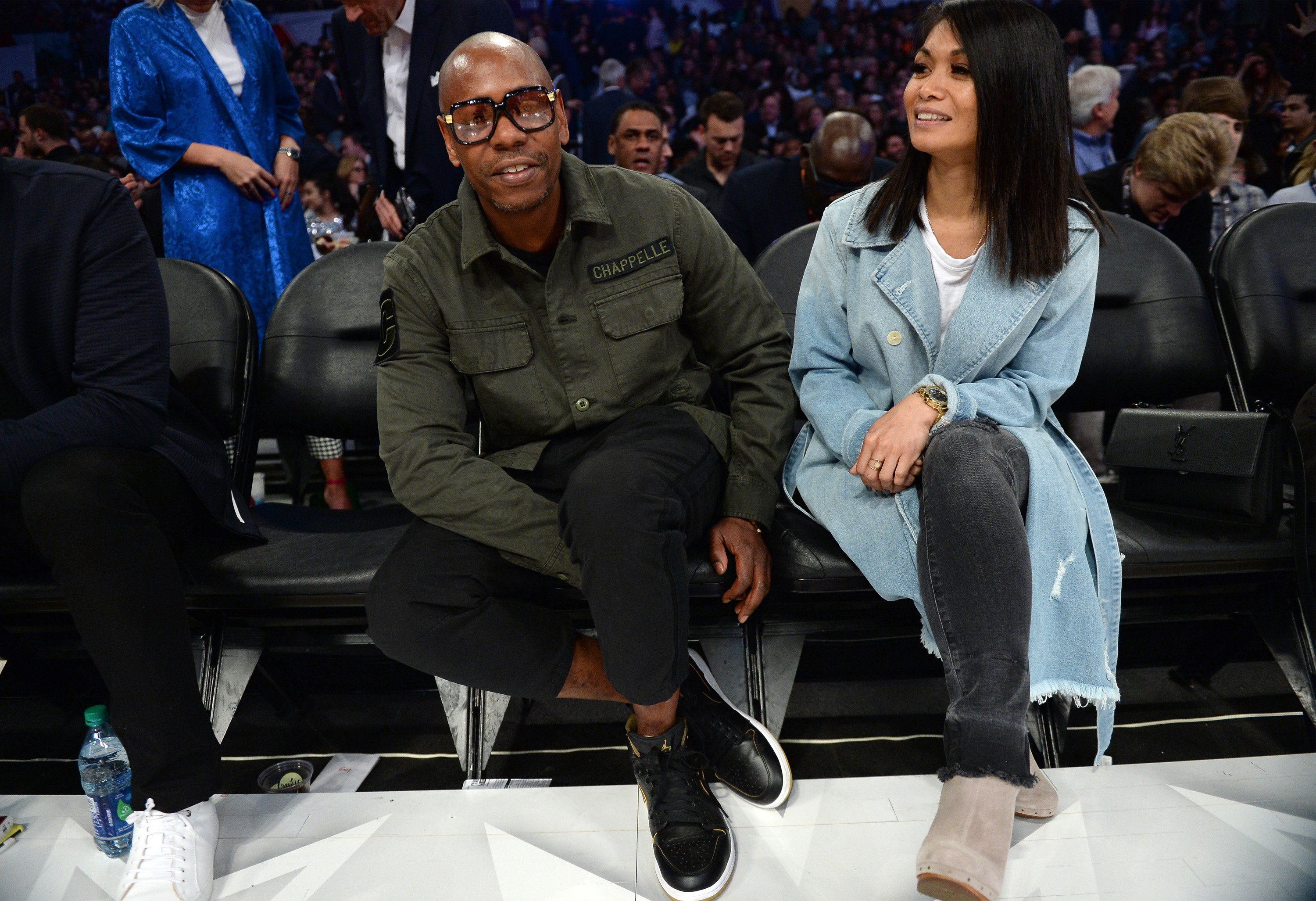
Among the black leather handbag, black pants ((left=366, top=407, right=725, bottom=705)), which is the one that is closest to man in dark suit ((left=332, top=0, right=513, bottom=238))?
black pants ((left=366, top=407, right=725, bottom=705))

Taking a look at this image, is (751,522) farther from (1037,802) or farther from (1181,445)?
(1181,445)

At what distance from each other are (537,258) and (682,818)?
105cm

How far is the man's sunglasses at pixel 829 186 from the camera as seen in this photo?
3.05 metres

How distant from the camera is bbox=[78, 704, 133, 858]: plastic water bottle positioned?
154 cm

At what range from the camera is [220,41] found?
263cm

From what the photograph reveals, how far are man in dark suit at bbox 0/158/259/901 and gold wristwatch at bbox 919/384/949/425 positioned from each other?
130 centimetres

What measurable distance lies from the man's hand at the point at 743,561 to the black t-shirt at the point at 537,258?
0.60 meters

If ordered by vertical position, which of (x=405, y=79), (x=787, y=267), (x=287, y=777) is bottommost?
(x=287, y=777)

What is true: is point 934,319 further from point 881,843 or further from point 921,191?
point 881,843

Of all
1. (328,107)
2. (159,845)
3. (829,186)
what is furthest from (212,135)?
(328,107)

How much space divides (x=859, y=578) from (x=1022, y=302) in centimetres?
57

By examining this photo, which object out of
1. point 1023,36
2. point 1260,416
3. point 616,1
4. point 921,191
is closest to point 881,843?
point 1260,416

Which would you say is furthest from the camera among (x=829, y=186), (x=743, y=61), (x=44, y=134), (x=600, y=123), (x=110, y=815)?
(x=743, y=61)

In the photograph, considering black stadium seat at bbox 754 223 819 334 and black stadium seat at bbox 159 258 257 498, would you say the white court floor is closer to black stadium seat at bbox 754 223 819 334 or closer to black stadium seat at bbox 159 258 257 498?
black stadium seat at bbox 159 258 257 498
